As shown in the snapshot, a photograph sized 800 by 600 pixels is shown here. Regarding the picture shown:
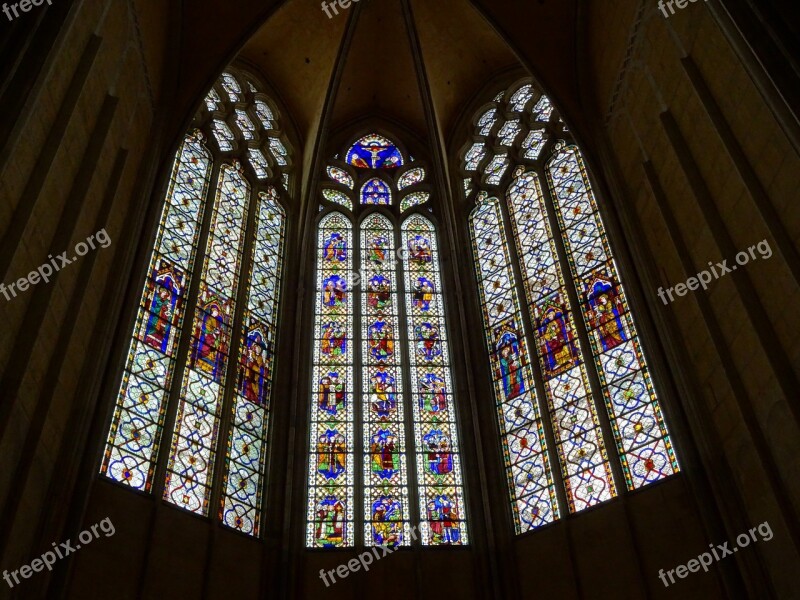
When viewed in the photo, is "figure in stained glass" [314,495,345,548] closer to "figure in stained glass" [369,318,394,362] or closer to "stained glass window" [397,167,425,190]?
"figure in stained glass" [369,318,394,362]

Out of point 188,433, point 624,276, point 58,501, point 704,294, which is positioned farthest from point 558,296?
point 58,501

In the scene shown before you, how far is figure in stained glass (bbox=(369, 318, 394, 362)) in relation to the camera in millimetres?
13226

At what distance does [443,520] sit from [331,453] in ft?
6.02

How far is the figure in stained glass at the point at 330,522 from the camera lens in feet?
36.0

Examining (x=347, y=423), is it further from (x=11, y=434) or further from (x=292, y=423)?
(x=11, y=434)

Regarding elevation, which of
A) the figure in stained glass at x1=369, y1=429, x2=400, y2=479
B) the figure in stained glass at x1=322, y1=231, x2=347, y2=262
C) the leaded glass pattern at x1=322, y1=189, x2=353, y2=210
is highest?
the leaded glass pattern at x1=322, y1=189, x2=353, y2=210

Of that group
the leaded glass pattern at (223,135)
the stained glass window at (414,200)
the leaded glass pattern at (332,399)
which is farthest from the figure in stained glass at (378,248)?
the leaded glass pattern at (223,135)

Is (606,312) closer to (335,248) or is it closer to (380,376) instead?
(380,376)

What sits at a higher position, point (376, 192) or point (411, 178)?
point (411, 178)

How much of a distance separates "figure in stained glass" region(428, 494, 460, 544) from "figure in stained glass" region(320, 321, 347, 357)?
2952 mm

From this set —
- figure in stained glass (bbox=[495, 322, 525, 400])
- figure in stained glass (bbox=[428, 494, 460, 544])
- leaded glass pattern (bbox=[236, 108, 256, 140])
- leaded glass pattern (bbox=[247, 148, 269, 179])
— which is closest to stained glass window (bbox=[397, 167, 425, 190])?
leaded glass pattern (bbox=[247, 148, 269, 179])

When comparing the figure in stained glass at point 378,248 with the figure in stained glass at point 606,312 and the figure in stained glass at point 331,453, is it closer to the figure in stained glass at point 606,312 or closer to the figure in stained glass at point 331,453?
the figure in stained glass at point 331,453

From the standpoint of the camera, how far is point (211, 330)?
39.7 ft

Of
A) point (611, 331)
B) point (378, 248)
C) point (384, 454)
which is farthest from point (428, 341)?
point (611, 331)
